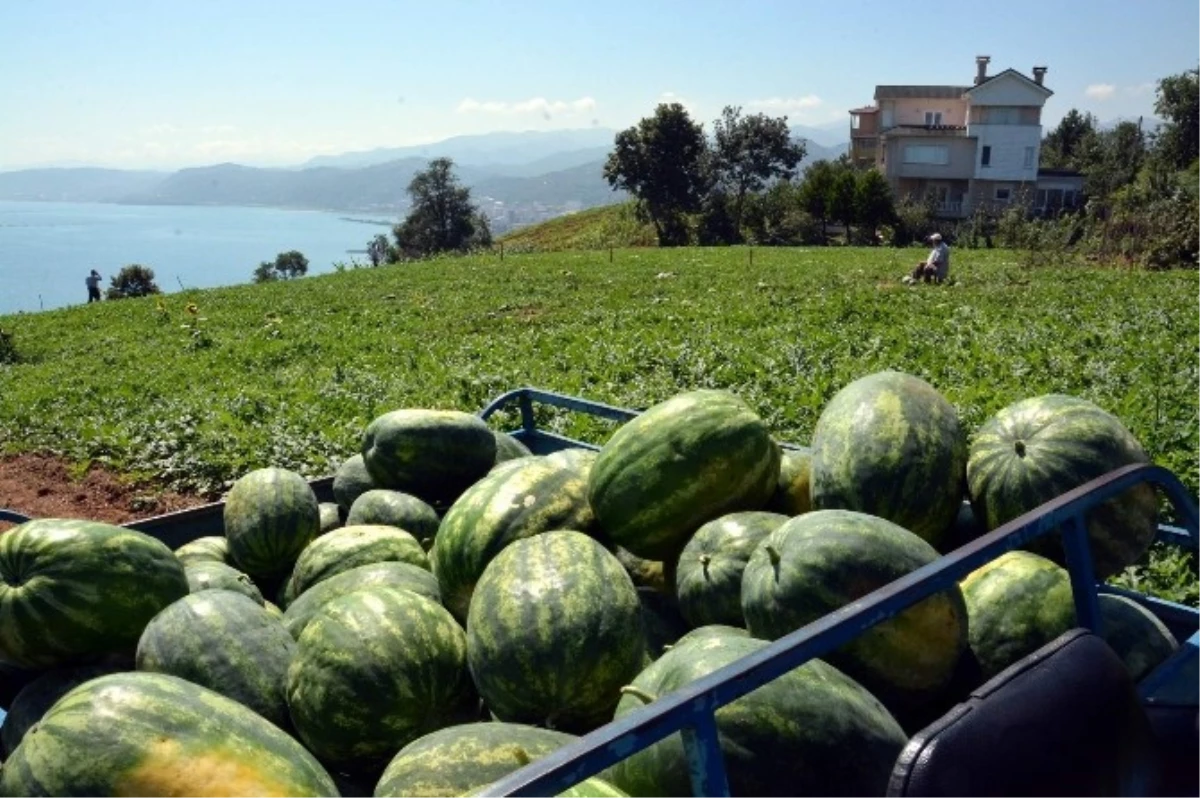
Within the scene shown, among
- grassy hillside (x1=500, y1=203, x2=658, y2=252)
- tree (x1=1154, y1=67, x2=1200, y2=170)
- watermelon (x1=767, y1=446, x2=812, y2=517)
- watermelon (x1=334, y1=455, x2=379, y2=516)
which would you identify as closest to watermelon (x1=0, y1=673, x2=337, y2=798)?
watermelon (x1=767, y1=446, x2=812, y2=517)

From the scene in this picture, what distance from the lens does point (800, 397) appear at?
9.20m

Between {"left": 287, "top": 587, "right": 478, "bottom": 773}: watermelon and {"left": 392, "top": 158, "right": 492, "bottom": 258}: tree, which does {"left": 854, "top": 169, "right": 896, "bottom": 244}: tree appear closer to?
{"left": 392, "top": 158, "right": 492, "bottom": 258}: tree

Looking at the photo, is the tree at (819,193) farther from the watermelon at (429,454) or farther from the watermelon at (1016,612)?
the watermelon at (1016,612)

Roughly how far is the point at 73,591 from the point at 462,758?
4.73 ft

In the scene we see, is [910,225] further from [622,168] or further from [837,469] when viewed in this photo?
[837,469]

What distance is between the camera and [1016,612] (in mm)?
2572

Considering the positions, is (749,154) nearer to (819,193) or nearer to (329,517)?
(819,193)

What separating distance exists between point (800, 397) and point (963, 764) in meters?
7.69

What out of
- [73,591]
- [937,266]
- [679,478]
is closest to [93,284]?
[937,266]

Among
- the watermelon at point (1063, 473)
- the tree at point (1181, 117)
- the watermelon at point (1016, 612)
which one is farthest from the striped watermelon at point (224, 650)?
the tree at point (1181, 117)

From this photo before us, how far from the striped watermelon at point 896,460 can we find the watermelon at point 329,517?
2105mm

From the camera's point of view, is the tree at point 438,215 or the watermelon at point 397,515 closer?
the watermelon at point 397,515

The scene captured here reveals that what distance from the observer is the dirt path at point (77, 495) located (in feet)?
27.0

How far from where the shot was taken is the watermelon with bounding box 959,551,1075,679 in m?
2.53
